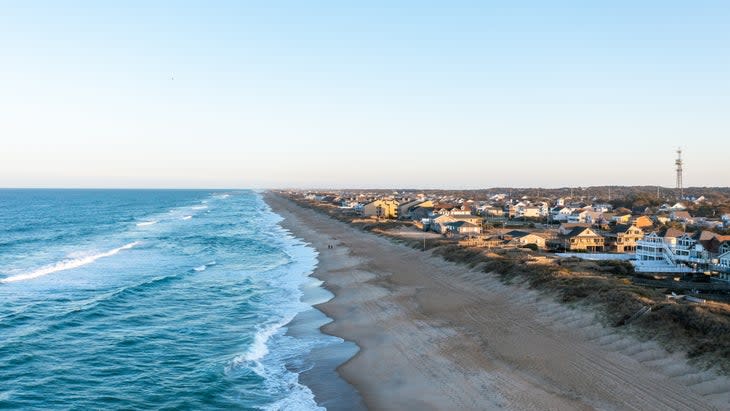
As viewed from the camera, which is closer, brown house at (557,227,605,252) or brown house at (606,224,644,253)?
brown house at (557,227,605,252)

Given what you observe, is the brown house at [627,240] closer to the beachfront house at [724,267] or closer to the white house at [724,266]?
the beachfront house at [724,267]

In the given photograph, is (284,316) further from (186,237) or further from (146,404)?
(186,237)

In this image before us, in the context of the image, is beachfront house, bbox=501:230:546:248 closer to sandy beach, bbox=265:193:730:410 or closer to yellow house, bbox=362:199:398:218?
sandy beach, bbox=265:193:730:410

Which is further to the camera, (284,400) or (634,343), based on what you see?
(634,343)

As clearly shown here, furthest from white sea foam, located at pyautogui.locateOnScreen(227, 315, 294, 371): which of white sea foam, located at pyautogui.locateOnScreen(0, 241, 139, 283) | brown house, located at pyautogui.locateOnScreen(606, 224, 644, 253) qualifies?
brown house, located at pyautogui.locateOnScreen(606, 224, 644, 253)

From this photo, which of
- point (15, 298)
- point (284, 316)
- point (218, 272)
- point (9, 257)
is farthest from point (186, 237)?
point (284, 316)

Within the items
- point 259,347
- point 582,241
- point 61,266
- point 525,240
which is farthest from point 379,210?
point 259,347
